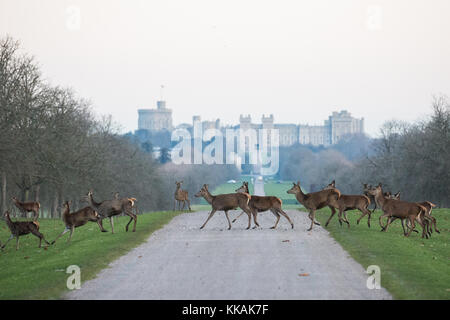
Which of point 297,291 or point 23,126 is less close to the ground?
point 23,126

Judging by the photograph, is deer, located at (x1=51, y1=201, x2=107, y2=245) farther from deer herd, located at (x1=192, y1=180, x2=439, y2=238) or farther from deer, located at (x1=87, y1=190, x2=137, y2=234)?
deer herd, located at (x1=192, y1=180, x2=439, y2=238)

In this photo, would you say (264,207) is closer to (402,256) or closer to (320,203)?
(320,203)

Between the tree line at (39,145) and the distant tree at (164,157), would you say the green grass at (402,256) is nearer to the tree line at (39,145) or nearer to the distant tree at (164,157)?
the tree line at (39,145)

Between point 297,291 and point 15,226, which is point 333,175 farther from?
point 297,291

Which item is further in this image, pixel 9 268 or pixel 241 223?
pixel 241 223

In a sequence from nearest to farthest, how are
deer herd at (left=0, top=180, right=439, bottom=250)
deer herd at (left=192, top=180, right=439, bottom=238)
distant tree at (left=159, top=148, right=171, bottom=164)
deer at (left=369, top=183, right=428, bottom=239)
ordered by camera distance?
deer herd at (left=0, top=180, right=439, bottom=250)
deer at (left=369, top=183, right=428, bottom=239)
deer herd at (left=192, top=180, right=439, bottom=238)
distant tree at (left=159, top=148, right=171, bottom=164)

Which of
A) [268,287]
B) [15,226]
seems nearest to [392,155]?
[15,226]

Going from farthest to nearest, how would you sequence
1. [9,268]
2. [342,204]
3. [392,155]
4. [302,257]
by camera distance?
[392,155], [342,204], [9,268], [302,257]

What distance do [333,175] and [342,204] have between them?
104495 millimetres

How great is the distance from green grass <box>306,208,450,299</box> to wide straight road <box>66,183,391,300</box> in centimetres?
50

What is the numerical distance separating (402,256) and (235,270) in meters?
6.01

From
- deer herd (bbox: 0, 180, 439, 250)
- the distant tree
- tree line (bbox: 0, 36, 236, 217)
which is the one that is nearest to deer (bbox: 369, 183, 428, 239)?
deer herd (bbox: 0, 180, 439, 250)

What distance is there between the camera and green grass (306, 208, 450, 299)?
50.3 ft
